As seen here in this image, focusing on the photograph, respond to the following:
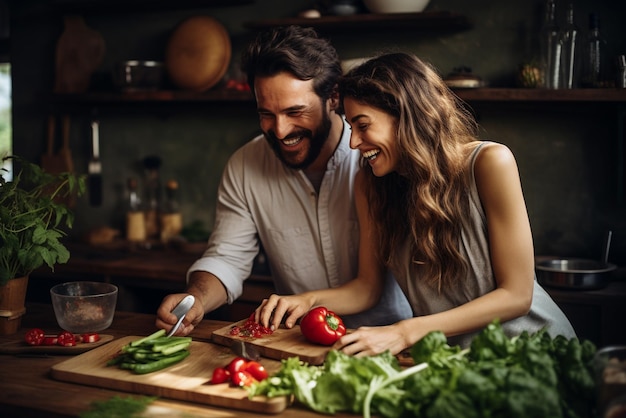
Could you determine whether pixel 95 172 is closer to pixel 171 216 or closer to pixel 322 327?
pixel 171 216

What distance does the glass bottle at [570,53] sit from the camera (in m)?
3.44

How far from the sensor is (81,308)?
2.19m

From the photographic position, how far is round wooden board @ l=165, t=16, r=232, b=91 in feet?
13.6

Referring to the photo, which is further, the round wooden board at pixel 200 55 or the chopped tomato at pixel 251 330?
the round wooden board at pixel 200 55

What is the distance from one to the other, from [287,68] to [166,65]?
2.01m

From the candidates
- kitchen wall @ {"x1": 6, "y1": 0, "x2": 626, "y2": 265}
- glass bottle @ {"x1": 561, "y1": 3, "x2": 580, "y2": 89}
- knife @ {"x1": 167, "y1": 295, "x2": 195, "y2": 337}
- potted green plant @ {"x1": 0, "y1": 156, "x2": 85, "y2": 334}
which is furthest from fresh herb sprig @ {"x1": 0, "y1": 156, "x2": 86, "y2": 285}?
glass bottle @ {"x1": 561, "y1": 3, "x2": 580, "y2": 89}

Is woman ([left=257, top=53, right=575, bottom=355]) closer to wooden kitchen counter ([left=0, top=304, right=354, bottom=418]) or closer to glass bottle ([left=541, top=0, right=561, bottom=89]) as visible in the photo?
wooden kitchen counter ([left=0, top=304, right=354, bottom=418])

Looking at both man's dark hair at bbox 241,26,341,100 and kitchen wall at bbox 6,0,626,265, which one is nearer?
man's dark hair at bbox 241,26,341,100

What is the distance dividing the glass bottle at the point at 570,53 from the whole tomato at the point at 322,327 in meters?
2.05

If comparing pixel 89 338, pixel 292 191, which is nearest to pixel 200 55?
pixel 292 191

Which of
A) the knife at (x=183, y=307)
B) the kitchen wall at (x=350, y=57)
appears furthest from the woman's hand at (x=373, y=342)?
the kitchen wall at (x=350, y=57)

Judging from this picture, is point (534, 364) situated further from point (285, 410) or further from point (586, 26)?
point (586, 26)

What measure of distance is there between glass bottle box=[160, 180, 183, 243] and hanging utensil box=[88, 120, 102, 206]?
18.4 inches

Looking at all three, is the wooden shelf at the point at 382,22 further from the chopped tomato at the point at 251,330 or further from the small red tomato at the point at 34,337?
the small red tomato at the point at 34,337
